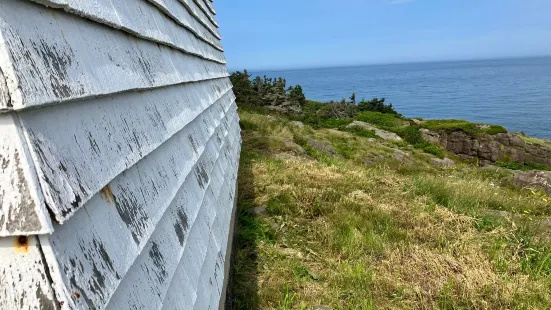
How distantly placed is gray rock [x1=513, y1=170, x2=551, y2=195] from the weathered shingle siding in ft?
34.9

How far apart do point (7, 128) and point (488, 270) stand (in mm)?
4408

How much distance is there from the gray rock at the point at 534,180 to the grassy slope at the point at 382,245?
2894 millimetres

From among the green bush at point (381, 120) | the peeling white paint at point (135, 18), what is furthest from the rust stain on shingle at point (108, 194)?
the green bush at point (381, 120)

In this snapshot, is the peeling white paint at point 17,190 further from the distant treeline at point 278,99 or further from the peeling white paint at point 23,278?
the distant treeline at point 278,99

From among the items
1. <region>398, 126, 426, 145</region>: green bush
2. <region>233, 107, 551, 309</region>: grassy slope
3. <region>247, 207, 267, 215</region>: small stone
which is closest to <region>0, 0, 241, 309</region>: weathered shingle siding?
<region>233, 107, 551, 309</region>: grassy slope

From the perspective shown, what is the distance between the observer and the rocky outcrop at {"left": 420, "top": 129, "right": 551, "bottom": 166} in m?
22.7

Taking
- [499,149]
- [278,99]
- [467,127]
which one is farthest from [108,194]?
[278,99]

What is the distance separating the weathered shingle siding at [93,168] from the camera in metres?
0.72

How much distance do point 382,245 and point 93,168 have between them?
4.11 metres

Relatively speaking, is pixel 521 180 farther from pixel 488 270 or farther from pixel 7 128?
pixel 7 128

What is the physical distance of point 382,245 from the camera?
4.55 metres

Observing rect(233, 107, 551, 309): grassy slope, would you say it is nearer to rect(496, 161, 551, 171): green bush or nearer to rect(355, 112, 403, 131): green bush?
rect(496, 161, 551, 171): green bush

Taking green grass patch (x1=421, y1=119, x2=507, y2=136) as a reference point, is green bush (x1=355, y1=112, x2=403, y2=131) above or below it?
Result: below

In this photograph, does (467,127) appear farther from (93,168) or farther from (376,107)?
(93,168)
